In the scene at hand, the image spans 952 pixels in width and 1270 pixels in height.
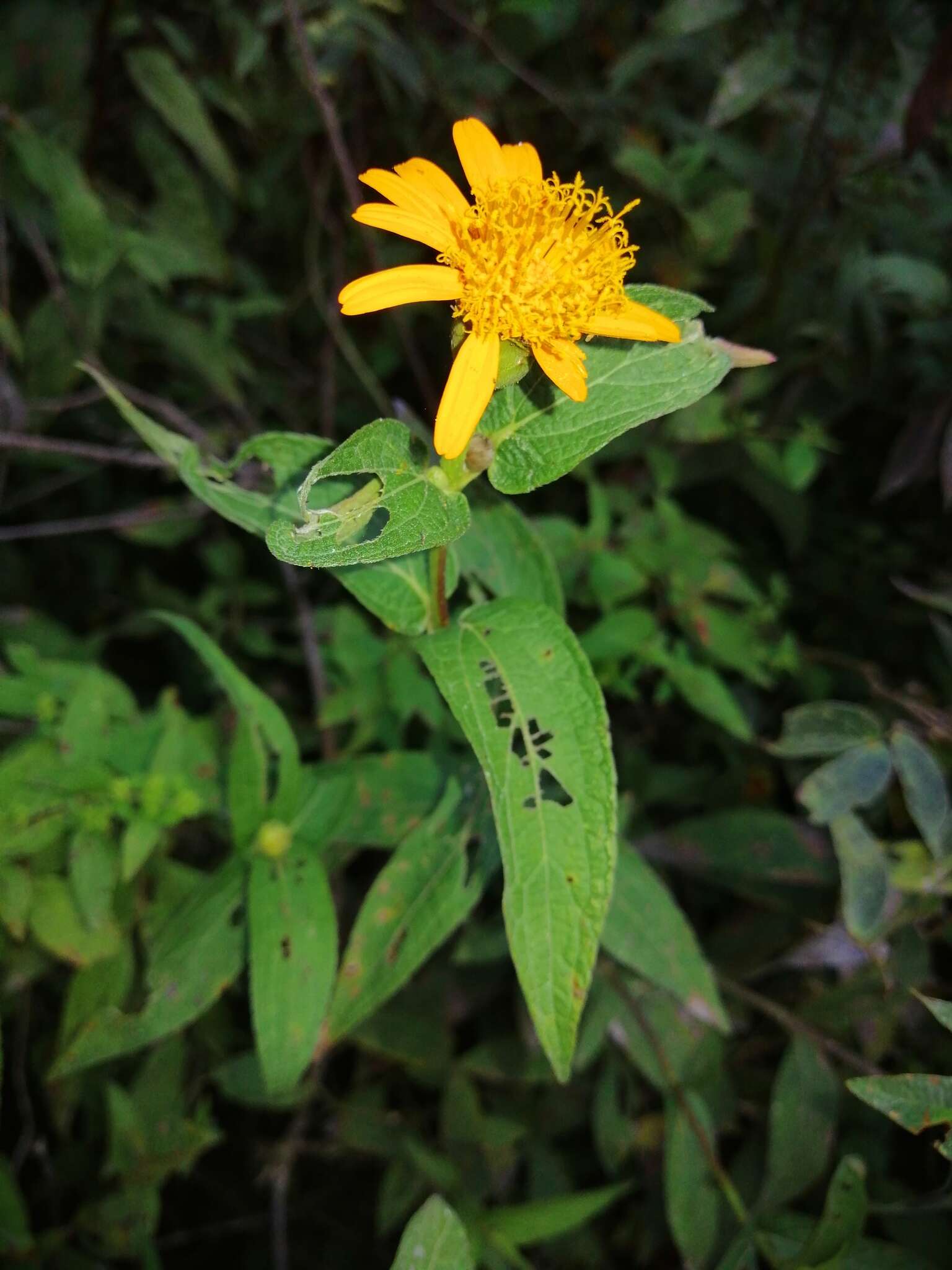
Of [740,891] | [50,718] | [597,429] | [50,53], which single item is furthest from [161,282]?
[740,891]

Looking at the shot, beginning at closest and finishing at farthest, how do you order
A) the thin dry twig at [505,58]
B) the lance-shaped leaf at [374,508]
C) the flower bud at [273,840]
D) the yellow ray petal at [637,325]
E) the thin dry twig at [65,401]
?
the lance-shaped leaf at [374,508]
the yellow ray petal at [637,325]
the flower bud at [273,840]
the thin dry twig at [65,401]
the thin dry twig at [505,58]

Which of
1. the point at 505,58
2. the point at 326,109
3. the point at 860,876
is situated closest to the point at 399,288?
the point at 326,109

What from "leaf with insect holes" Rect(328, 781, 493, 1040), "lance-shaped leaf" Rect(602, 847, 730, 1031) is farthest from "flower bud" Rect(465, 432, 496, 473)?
"lance-shaped leaf" Rect(602, 847, 730, 1031)

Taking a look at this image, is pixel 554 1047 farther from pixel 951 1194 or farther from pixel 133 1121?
Answer: pixel 133 1121

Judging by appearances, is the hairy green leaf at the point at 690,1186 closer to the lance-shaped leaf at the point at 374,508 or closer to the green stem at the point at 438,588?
A: the green stem at the point at 438,588

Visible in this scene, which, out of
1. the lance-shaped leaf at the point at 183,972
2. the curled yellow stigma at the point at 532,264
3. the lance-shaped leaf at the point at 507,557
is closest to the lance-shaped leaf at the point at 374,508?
the curled yellow stigma at the point at 532,264

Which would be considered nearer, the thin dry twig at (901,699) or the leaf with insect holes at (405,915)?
the leaf with insect holes at (405,915)
